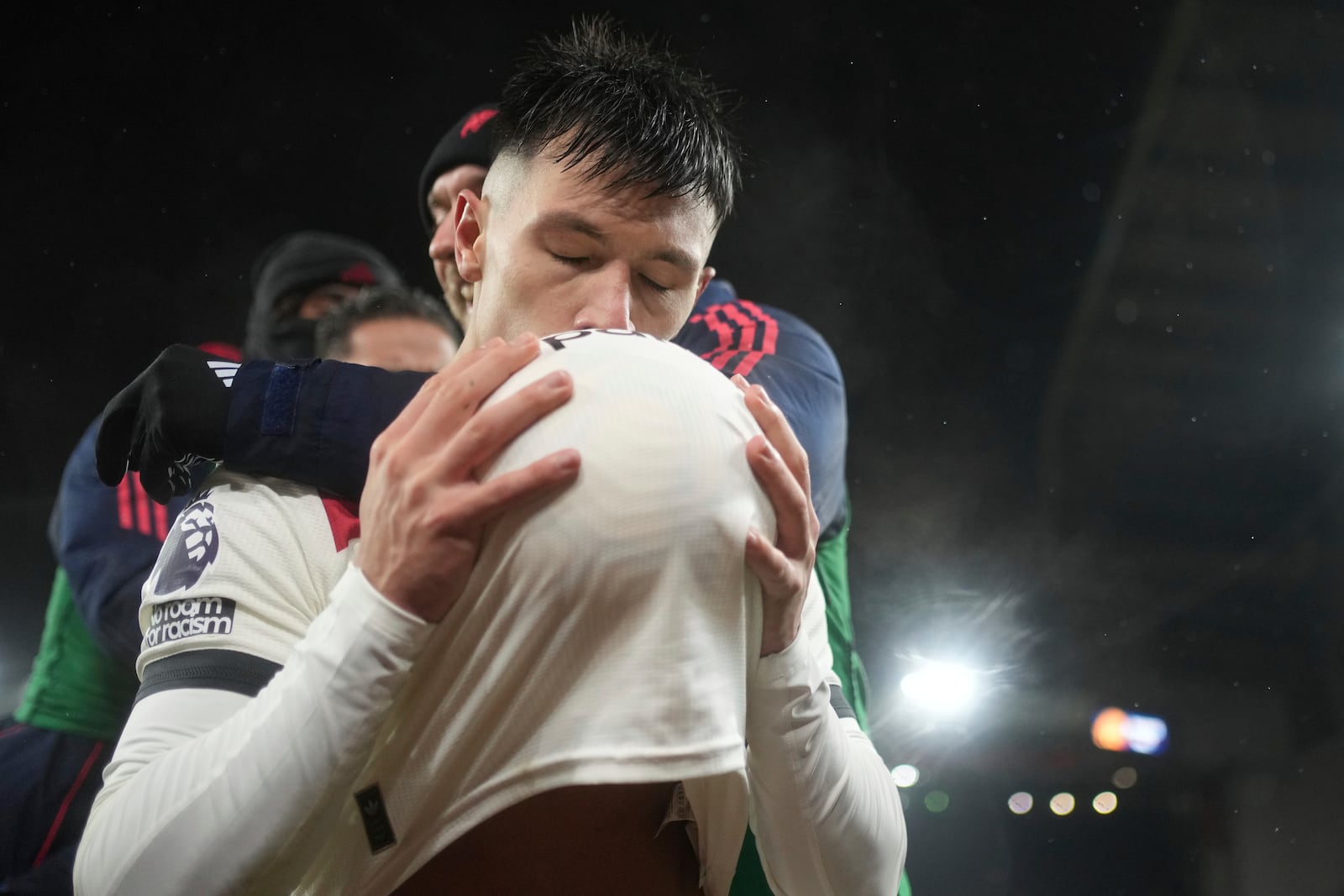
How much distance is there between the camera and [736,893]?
3.03 feet

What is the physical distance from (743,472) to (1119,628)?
81.7 inches

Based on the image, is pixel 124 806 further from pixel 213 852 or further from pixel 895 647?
pixel 895 647

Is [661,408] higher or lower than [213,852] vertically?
higher

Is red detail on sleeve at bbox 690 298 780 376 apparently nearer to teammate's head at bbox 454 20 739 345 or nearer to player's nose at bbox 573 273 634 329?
teammate's head at bbox 454 20 739 345

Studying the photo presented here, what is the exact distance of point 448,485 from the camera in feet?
1.96

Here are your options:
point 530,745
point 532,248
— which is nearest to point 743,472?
point 530,745

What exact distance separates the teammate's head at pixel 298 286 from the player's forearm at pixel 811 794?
5.54 ft

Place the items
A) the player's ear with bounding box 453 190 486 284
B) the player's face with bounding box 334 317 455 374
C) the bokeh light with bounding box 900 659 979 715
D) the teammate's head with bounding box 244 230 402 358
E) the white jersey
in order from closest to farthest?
1. the white jersey
2. the player's ear with bounding box 453 190 486 284
3. the player's face with bounding box 334 317 455 374
4. the teammate's head with bounding box 244 230 402 358
5. the bokeh light with bounding box 900 659 979 715

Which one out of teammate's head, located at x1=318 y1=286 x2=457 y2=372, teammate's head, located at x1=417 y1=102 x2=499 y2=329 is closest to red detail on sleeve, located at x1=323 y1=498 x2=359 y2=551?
teammate's head, located at x1=417 y1=102 x2=499 y2=329

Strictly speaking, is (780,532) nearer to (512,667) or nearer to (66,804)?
(512,667)

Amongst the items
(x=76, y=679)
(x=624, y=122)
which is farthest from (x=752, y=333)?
(x=76, y=679)

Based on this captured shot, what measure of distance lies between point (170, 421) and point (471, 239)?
38 cm

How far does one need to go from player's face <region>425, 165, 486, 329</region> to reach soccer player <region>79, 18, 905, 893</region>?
0.49 m

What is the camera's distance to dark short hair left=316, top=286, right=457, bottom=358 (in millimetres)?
1894
